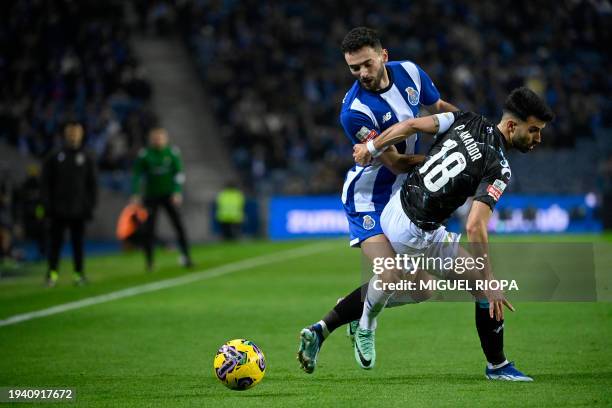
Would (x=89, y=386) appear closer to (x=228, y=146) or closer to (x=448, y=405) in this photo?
(x=448, y=405)

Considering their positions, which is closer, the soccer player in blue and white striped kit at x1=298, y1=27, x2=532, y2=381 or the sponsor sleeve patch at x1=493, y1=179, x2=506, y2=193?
the sponsor sleeve patch at x1=493, y1=179, x2=506, y2=193

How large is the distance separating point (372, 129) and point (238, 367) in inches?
67.7

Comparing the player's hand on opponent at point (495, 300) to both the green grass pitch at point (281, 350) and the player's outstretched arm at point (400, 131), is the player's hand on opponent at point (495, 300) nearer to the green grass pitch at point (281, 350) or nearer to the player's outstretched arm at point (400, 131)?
the green grass pitch at point (281, 350)

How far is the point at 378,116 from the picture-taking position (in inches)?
255

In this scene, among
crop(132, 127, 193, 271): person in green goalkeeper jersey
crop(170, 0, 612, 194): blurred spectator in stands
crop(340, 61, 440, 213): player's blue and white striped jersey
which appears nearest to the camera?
crop(340, 61, 440, 213): player's blue and white striped jersey

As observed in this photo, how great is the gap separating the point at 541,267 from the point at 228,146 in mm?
Answer: 22001

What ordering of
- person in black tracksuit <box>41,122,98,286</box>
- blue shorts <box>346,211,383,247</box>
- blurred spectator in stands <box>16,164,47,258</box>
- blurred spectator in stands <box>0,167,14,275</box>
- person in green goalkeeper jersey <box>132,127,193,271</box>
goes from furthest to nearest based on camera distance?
1. blurred spectator in stands <box>16,164,47,258</box>
2. blurred spectator in stands <box>0,167,14,275</box>
3. person in green goalkeeper jersey <box>132,127,193,271</box>
4. person in black tracksuit <box>41,122,98,286</box>
5. blue shorts <box>346,211,383,247</box>

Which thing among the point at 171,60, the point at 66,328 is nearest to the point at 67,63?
the point at 171,60

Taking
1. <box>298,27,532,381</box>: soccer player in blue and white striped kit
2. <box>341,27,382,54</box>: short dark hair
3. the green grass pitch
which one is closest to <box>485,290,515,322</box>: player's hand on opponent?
<box>298,27,532,381</box>: soccer player in blue and white striped kit

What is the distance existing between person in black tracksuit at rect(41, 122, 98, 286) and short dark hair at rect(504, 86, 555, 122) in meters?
8.47

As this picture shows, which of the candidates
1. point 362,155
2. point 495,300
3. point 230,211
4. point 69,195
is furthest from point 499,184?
point 230,211

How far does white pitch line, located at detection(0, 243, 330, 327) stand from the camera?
10.3 metres

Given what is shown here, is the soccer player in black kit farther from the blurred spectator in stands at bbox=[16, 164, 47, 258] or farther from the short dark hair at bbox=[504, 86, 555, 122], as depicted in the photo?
the blurred spectator in stands at bbox=[16, 164, 47, 258]

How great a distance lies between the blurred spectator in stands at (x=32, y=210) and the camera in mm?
18312
